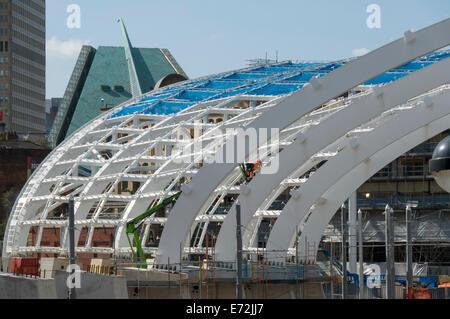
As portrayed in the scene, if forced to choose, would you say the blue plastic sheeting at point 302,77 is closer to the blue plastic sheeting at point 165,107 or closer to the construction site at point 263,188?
the construction site at point 263,188

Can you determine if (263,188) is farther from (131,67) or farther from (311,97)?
(131,67)

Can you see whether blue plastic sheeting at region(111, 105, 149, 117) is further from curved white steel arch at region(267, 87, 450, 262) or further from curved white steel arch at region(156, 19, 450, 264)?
curved white steel arch at region(156, 19, 450, 264)

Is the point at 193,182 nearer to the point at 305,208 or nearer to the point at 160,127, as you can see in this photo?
the point at 305,208

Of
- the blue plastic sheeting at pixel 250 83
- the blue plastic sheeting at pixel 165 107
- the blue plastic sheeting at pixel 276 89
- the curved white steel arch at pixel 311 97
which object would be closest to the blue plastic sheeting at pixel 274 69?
the blue plastic sheeting at pixel 250 83

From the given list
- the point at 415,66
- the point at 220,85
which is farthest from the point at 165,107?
the point at 415,66

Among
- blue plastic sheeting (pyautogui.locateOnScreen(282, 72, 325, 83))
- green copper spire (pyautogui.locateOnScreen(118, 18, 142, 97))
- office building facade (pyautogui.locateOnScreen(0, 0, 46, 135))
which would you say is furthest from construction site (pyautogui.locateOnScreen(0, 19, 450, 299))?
office building facade (pyautogui.locateOnScreen(0, 0, 46, 135))

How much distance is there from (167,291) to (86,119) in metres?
86.0

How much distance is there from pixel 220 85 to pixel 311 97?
28.0 meters

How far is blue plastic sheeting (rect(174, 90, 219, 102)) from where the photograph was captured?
2729 inches

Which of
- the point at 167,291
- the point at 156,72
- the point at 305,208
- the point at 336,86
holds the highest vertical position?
the point at 156,72

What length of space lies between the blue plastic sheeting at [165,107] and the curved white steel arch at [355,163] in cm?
1723

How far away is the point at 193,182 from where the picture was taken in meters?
46.3

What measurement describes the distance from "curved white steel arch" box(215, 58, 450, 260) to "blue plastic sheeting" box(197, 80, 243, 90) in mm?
23328
